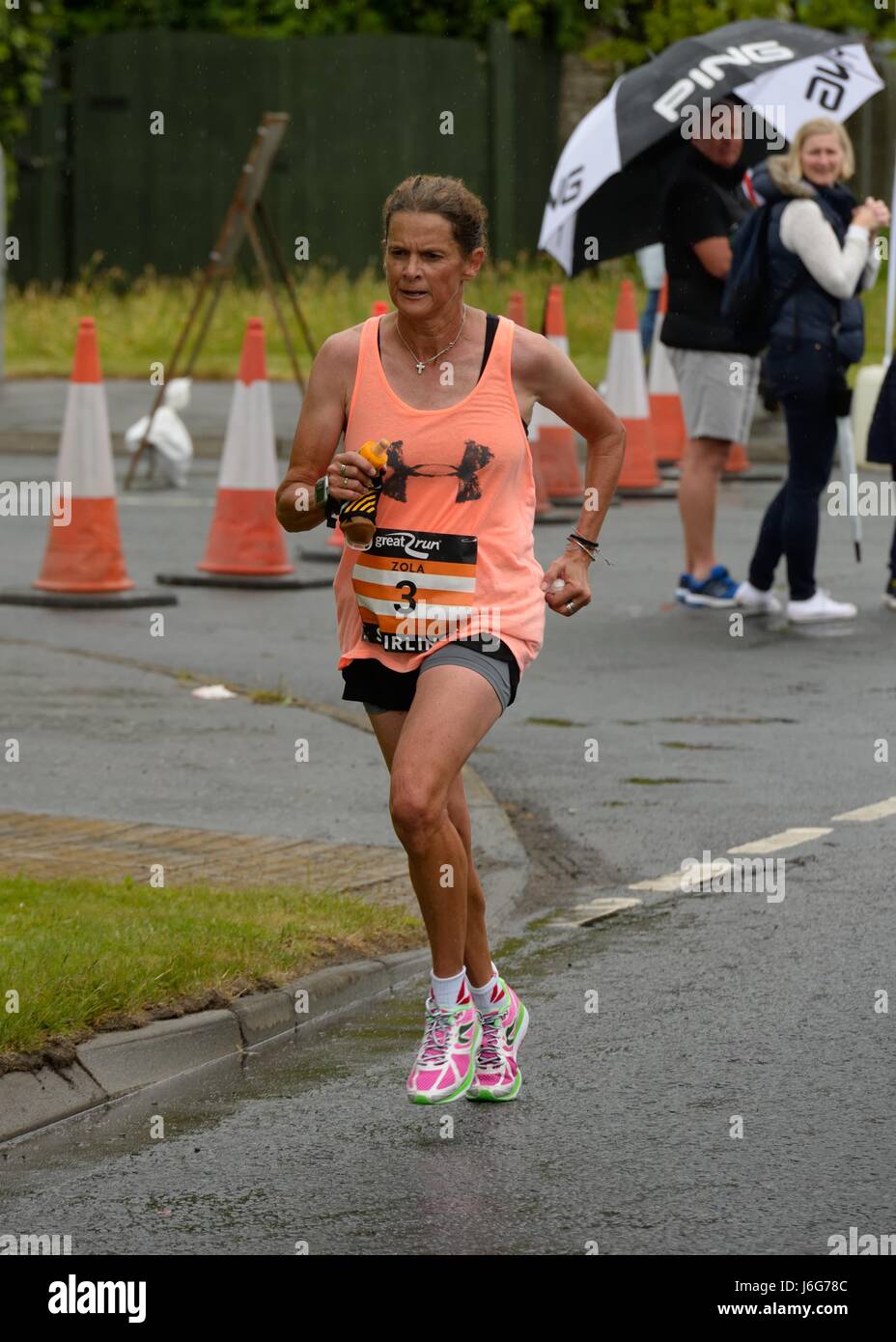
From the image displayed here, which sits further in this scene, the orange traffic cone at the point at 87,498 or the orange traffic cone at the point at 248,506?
Answer: the orange traffic cone at the point at 248,506

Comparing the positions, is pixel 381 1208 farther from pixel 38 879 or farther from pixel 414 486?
pixel 38 879

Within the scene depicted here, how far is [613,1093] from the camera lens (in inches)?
221

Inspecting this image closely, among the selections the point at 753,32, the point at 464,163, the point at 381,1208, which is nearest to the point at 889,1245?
the point at 381,1208

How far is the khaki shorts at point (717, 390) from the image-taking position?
40.3 ft

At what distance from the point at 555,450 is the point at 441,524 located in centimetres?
1184

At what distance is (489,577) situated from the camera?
5.47 m

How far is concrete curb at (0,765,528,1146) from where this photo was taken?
5465 millimetres

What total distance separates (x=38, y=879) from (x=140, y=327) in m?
21.0

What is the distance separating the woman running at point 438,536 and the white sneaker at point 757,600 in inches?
267

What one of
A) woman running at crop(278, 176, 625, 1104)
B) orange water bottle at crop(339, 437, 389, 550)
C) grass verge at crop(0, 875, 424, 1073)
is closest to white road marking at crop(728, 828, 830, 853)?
grass verge at crop(0, 875, 424, 1073)

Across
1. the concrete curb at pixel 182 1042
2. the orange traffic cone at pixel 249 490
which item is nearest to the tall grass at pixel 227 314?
the orange traffic cone at pixel 249 490

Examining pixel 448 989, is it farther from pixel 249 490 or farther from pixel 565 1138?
pixel 249 490

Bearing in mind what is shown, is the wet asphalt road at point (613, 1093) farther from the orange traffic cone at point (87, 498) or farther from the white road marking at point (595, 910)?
the orange traffic cone at point (87, 498)
